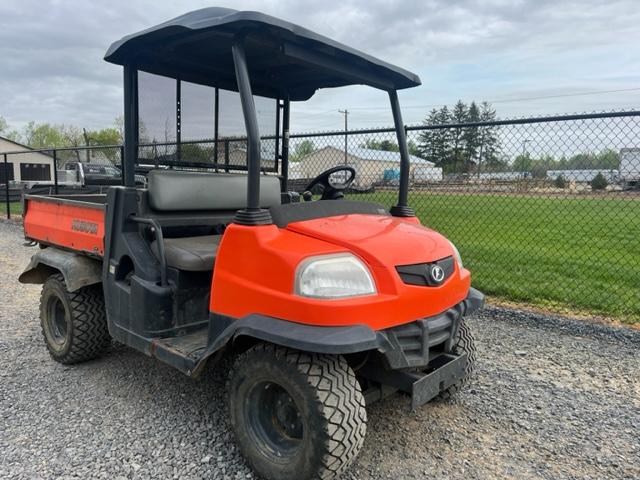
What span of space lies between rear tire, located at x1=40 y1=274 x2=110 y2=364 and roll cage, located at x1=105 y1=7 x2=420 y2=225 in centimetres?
102

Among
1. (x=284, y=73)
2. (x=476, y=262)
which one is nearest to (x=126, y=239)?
(x=284, y=73)

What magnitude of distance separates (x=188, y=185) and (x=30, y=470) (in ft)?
6.03

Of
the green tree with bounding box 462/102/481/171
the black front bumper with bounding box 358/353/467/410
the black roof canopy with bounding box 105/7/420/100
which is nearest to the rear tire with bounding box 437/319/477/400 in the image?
the black front bumper with bounding box 358/353/467/410

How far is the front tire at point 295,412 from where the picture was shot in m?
2.18

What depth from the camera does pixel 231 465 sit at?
255cm

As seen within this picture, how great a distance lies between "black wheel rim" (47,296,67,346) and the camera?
396cm

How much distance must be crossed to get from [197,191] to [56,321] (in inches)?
70.8

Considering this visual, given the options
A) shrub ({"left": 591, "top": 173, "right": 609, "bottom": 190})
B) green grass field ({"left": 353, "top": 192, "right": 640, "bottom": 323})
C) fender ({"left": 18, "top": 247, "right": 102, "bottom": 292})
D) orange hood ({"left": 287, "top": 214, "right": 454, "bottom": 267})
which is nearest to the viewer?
orange hood ({"left": 287, "top": 214, "right": 454, "bottom": 267})

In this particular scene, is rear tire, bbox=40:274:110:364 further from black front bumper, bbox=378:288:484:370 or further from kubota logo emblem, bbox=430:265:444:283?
kubota logo emblem, bbox=430:265:444:283

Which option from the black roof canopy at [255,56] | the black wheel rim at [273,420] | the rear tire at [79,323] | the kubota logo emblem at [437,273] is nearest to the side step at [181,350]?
the black wheel rim at [273,420]

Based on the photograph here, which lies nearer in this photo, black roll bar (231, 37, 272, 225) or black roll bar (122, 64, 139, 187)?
black roll bar (231, 37, 272, 225)

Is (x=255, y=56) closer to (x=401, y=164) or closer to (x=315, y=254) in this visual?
(x=401, y=164)

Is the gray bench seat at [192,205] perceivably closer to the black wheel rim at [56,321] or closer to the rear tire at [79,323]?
the rear tire at [79,323]

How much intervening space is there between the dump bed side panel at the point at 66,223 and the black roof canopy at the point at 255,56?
3.63 feet
